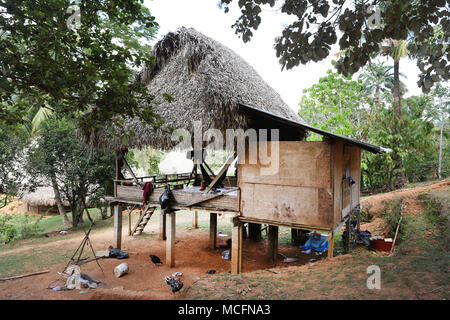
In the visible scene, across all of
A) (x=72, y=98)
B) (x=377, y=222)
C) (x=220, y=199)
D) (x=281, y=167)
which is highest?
(x=72, y=98)

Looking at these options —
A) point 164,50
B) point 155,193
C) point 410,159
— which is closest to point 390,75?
point 410,159

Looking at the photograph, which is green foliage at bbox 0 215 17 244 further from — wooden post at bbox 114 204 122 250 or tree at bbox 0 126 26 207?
wooden post at bbox 114 204 122 250

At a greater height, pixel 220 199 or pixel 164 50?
pixel 164 50

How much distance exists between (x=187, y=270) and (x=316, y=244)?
4401 mm

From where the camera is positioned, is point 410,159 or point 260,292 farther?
point 410,159

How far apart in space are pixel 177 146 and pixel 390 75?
2685 centimetres

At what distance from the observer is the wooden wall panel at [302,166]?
596 centimetres

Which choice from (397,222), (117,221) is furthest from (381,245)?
(117,221)

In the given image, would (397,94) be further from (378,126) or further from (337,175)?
(337,175)

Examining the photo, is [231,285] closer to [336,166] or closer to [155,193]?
[336,166]

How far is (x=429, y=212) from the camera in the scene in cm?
991

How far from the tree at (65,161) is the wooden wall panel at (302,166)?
8.50m

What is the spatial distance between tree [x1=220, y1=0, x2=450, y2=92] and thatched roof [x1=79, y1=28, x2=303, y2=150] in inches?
86.4

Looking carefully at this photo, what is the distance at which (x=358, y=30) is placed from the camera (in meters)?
3.73
